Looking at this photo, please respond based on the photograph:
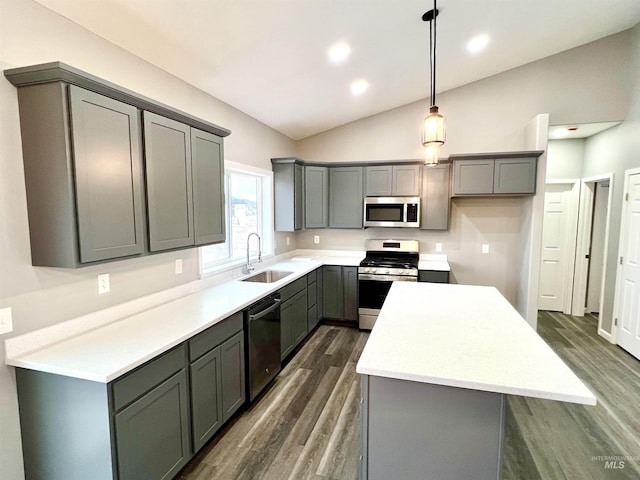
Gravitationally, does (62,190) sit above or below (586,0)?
below

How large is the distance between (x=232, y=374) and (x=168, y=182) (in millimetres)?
1413

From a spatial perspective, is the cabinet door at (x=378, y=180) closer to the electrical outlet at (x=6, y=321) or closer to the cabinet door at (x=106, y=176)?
the cabinet door at (x=106, y=176)

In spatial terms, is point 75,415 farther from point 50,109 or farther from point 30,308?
point 50,109

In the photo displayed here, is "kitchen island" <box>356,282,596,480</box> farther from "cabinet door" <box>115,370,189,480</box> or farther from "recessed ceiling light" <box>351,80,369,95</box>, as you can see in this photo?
"recessed ceiling light" <box>351,80,369,95</box>

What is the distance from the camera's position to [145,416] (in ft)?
5.36

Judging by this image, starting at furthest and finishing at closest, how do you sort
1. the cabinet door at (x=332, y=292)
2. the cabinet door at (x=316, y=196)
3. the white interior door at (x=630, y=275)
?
the cabinet door at (x=316, y=196) < the cabinet door at (x=332, y=292) < the white interior door at (x=630, y=275)

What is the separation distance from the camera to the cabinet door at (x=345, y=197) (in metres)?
4.62

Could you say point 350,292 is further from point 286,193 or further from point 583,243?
point 583,243

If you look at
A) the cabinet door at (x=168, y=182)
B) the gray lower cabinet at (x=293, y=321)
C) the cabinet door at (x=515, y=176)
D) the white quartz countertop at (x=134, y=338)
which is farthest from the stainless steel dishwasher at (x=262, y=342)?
the cabinet door at (x=515, y=176)

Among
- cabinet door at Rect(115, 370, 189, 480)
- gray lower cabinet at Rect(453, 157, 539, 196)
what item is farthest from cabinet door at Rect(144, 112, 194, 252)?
gray lower cabinet at Rect(453, 157, 539, 196)

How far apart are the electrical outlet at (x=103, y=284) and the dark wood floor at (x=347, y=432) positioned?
1222 mm

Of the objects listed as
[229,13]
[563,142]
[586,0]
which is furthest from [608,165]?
[229,13]

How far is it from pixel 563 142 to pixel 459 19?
3.16 meters

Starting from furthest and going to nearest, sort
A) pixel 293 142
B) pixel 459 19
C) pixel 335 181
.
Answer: pixel 293 142 < pixel 335 181 < pixel 459 19
